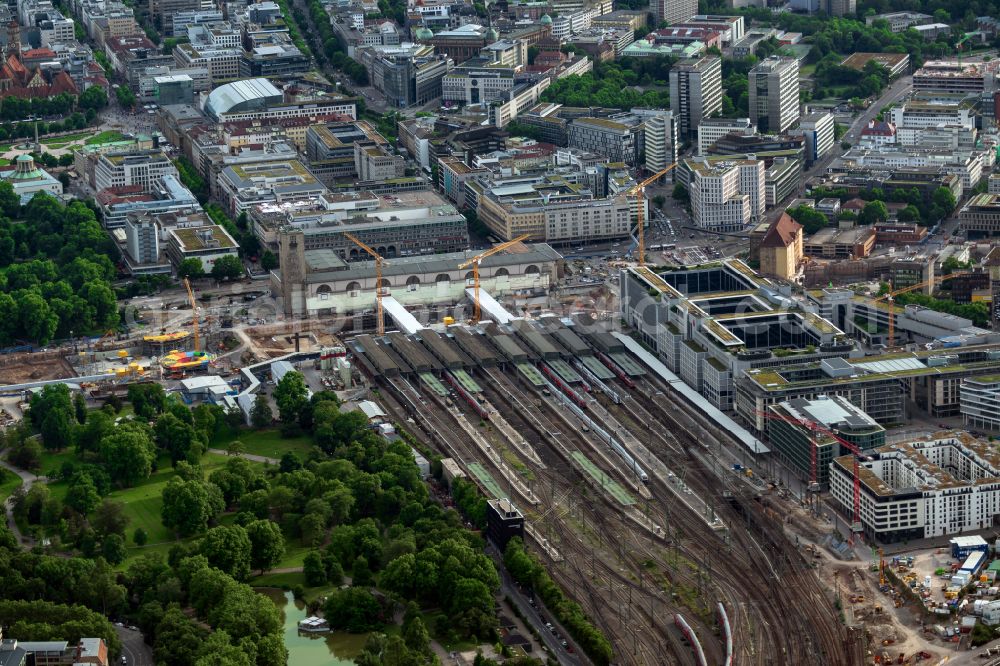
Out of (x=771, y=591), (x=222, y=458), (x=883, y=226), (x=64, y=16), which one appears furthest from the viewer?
(x=64, y=16)

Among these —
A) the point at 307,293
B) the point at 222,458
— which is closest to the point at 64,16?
the point at 307,293

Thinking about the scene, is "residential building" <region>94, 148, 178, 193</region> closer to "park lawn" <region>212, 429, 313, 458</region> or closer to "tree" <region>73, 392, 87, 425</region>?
"tree" <region>73, 392, 87, 425</region>

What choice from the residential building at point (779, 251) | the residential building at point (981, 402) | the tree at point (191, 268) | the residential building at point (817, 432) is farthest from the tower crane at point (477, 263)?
the residential building at point (981, 402)

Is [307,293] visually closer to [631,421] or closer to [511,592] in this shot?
[631,421]

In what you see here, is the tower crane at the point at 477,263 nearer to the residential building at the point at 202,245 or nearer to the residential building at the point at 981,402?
the residential building at the point at 202,245

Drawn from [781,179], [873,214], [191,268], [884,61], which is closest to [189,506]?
[191,268]

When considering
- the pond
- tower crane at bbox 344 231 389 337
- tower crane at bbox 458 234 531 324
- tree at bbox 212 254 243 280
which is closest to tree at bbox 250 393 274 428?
tower crane at bbox 344 231 389 337
